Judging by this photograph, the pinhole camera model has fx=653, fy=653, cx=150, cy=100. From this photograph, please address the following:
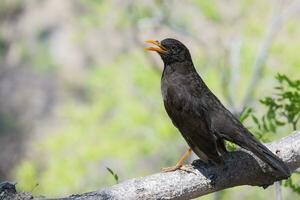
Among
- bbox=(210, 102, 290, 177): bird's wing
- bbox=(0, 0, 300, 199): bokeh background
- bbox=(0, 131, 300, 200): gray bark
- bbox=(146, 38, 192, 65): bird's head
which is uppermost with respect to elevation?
bbox=(0, 0, 300, 199): bokeh background

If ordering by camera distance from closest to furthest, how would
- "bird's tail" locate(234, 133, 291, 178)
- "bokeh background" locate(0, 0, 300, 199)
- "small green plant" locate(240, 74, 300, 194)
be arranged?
"bird's tail" locate(234, 133, 291, 178), "small green plant" locate(240, 74, 300, 194), "bokeh background" locate(0, 0, 300, 199)

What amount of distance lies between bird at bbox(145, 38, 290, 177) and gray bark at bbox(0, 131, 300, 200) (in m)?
0.09

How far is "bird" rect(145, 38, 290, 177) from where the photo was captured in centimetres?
480

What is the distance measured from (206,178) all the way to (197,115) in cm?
109

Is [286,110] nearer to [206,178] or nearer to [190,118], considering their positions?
[190,118]

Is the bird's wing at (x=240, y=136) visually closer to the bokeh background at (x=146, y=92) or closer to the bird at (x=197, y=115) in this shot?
the bird at (x=197, y=115)

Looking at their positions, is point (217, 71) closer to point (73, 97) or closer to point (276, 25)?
point (276, 25)

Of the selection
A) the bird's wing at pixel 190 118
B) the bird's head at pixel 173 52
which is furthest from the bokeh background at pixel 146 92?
the bird's wing at pixel 190 118

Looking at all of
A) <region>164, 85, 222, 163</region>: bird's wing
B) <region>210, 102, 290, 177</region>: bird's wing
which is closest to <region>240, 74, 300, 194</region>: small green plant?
<region>210, 102, 290, 177</region>: bird's wing

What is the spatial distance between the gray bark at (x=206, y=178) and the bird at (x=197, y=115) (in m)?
0.09

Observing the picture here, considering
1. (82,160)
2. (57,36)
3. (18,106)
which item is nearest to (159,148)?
(82,160)

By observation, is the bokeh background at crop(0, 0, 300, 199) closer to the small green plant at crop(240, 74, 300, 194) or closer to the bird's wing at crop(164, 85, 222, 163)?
the small green plant at crop(240, 74, 300, 194)

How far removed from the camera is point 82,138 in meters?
23.7

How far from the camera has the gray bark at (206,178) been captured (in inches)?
155
